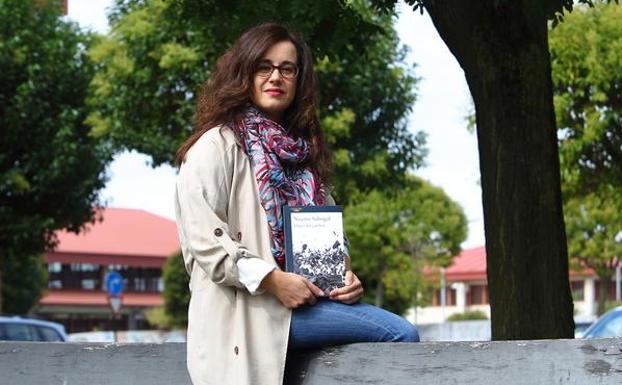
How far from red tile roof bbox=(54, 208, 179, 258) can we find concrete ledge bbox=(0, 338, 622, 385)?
7935cm

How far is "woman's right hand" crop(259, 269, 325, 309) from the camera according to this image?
4320 mm

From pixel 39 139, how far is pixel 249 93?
23.1 meters

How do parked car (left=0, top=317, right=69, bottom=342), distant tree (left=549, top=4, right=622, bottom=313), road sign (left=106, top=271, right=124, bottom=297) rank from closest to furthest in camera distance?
parked car (left=0, top=317, right=69, bottom=342) < distant tree (left=549, top=4, right=622, bottom=313) < road sign (left=106, top=271, right=124, bottom=297)

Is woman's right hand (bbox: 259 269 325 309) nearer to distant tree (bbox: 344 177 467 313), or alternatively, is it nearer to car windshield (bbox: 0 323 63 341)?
car windshield (bbox: 0 323 63 341)

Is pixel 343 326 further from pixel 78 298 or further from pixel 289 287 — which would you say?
pixel 78 298

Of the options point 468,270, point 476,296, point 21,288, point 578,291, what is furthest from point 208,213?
point 476,296

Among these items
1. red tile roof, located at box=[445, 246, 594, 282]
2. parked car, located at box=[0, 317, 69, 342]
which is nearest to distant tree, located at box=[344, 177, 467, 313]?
red tile roof, located at box=[445, 246, 594, 282]

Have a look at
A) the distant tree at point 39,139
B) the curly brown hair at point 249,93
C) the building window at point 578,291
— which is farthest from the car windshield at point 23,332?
the building window at point 578,291

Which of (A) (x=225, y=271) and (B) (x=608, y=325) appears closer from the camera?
(A) (x=225, y=271)

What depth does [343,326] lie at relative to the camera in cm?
451

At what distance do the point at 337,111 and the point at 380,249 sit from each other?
4040cm

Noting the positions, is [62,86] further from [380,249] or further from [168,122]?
[380,249]

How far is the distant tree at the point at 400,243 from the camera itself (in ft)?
223

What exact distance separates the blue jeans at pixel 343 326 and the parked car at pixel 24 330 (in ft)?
49.4
